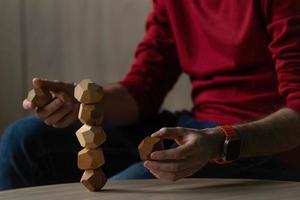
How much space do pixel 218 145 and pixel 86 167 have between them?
0.19 metres

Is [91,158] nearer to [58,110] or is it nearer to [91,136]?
[91,136]

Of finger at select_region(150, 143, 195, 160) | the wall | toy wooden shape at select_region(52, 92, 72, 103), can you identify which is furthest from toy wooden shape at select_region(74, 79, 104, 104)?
the wall

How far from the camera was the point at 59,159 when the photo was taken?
1254 millimetres

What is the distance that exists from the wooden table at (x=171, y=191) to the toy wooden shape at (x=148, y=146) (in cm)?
5

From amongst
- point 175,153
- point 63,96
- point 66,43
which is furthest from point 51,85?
point 66,43

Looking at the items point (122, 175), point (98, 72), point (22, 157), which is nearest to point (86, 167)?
point (122, 175)

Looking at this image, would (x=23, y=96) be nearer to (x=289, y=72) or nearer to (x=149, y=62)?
(x=149, y=62)

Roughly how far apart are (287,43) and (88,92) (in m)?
0.42

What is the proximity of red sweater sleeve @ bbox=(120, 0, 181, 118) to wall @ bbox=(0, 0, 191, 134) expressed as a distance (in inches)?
10.0

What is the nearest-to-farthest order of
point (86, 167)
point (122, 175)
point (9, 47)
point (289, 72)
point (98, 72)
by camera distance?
point (86, 167) → point (122, 175) → point (289, 72) → point (98, 72) → point (9, 47)

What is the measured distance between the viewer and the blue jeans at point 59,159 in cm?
116

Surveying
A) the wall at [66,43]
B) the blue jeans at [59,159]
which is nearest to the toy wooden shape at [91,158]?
the blue jeans at [59,159]

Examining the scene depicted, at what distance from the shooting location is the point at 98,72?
6.15 ft

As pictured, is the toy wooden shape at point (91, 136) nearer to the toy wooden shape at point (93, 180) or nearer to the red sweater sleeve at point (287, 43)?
the toy wooden shape at point (93, 180)
